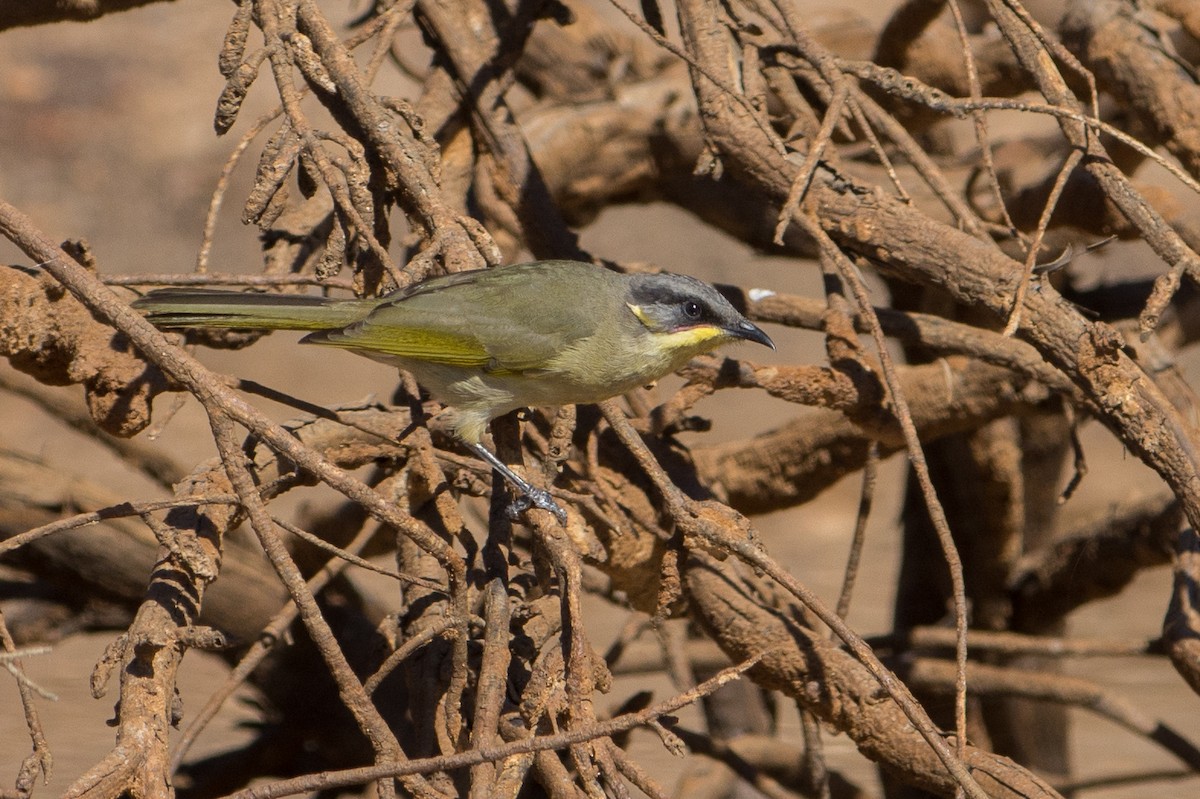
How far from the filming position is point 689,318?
3.05 metres

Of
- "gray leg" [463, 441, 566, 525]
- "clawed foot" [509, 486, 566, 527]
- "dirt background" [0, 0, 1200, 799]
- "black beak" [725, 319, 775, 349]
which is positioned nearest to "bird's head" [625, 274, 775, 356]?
"black beak" [725, 319, 775, 349]

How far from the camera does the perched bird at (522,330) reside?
2.94m

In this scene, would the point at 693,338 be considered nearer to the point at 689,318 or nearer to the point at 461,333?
the point at 689,318

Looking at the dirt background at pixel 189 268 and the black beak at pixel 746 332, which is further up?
the black beak at pixel 746 332

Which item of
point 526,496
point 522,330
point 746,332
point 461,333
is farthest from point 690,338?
point 526,496

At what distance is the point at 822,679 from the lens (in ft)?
10.0

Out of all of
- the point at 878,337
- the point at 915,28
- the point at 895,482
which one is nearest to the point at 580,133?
the point at 915,28

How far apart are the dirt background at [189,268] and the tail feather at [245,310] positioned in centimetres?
220

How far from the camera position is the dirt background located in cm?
574

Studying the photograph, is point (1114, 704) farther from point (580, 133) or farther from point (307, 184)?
point (307, 184)

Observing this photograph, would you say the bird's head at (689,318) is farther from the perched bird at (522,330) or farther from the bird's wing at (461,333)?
the bird's wing at (461,333)

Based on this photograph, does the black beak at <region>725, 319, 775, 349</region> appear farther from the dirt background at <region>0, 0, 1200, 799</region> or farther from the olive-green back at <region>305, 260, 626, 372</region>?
the dirt background at <region>0, 0, 1200, 799</region>

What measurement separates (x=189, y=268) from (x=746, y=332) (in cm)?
969

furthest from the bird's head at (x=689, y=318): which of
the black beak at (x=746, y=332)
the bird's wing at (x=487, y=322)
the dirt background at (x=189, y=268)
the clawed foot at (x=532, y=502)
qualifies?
the dirt background at (x=189, y=268)
